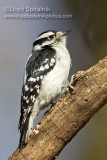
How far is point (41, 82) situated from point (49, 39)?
58cm

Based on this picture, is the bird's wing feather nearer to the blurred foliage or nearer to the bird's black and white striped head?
the bird's black and white striped head

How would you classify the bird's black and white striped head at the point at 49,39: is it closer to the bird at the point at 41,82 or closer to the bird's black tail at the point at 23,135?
the bird at the point at 41,82

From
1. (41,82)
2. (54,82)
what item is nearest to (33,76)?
(41,82)

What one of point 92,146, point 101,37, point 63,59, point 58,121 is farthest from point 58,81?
point 92,146

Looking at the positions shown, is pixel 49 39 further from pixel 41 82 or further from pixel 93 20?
pixel 93 20

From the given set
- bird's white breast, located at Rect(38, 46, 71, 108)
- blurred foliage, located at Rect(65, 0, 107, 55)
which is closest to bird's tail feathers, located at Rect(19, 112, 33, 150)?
bird's white breast, located at Rect(38, 46, 71, 108)

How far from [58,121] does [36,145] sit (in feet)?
0.86

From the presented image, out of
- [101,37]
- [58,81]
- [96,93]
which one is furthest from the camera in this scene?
[101,37]

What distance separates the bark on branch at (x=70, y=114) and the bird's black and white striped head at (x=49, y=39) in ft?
2.91

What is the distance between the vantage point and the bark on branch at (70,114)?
3.54 meters

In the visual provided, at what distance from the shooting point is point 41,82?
3994 millimetres

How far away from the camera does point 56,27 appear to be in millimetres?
5578

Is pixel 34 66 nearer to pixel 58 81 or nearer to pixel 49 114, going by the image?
pixel 58 81

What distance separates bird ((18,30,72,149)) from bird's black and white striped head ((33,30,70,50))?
196 millimetres
